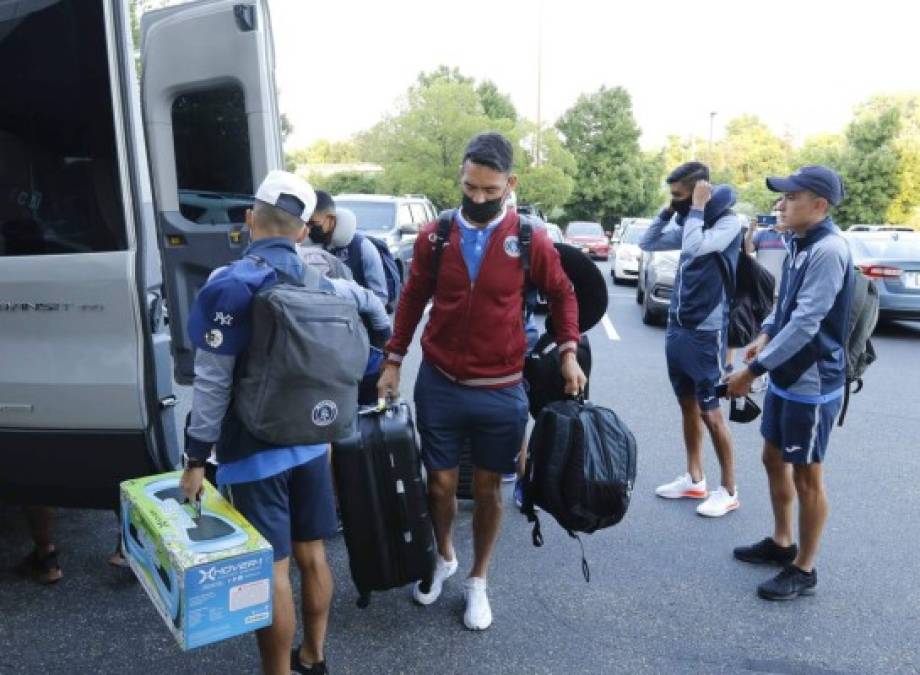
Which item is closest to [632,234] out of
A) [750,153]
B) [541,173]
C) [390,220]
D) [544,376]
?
[390,220]

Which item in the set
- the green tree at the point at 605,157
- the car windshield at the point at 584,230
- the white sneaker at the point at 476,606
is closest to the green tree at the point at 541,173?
the car windshield at the point at 584,230

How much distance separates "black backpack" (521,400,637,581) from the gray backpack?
3.01 ft

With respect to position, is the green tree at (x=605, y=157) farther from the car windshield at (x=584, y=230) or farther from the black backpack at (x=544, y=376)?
the black backpack at (x=544, y=376)

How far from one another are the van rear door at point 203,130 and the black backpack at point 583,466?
186 cm

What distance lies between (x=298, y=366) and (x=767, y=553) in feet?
8.74

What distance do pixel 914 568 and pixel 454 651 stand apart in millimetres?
2354

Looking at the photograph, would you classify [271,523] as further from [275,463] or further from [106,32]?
[106,32]

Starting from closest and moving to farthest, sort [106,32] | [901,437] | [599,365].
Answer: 1. [106,32]
2. [901,437]
3. [599,365]

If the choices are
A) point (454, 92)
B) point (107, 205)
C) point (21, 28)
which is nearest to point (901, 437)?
point (107, 205)

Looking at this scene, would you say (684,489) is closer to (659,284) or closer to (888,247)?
(659,284)

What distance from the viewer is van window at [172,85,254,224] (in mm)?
3734

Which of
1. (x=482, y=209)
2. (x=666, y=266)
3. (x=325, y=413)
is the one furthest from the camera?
(x=666, y=266)

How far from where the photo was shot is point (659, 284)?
10727 mm

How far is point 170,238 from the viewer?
3.74 meters
